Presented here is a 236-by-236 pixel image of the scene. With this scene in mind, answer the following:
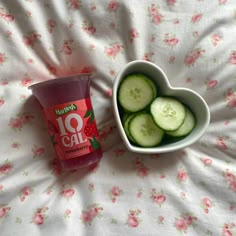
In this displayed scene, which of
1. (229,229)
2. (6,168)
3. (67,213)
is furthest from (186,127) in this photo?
(6,168)

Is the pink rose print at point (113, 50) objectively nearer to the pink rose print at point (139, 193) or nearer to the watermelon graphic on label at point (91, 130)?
the watermelon graphic on label at point (91, 130)

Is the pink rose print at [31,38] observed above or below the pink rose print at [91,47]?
above

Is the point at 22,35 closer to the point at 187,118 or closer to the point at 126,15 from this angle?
the point at 126,15

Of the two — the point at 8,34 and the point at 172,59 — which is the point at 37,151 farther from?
the point at 172,59

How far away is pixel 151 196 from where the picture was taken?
824 millimetres

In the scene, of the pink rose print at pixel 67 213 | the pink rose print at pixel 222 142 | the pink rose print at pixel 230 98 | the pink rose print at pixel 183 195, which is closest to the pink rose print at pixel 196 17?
the pink rose print at pixel 230 98

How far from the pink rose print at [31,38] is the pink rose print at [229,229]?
699 mm

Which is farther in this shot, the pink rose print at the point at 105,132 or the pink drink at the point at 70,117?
the pink rose print at the point at 105,132

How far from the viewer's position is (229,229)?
0.81m

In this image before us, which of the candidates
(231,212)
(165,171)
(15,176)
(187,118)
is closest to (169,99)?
(187,118)

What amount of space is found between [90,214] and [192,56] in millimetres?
503

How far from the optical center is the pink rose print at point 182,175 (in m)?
0.84

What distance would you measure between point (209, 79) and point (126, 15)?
0.28 metres

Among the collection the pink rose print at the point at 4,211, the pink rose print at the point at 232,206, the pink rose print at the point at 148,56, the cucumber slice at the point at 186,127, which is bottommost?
the pink rose print at the point at 232,206
